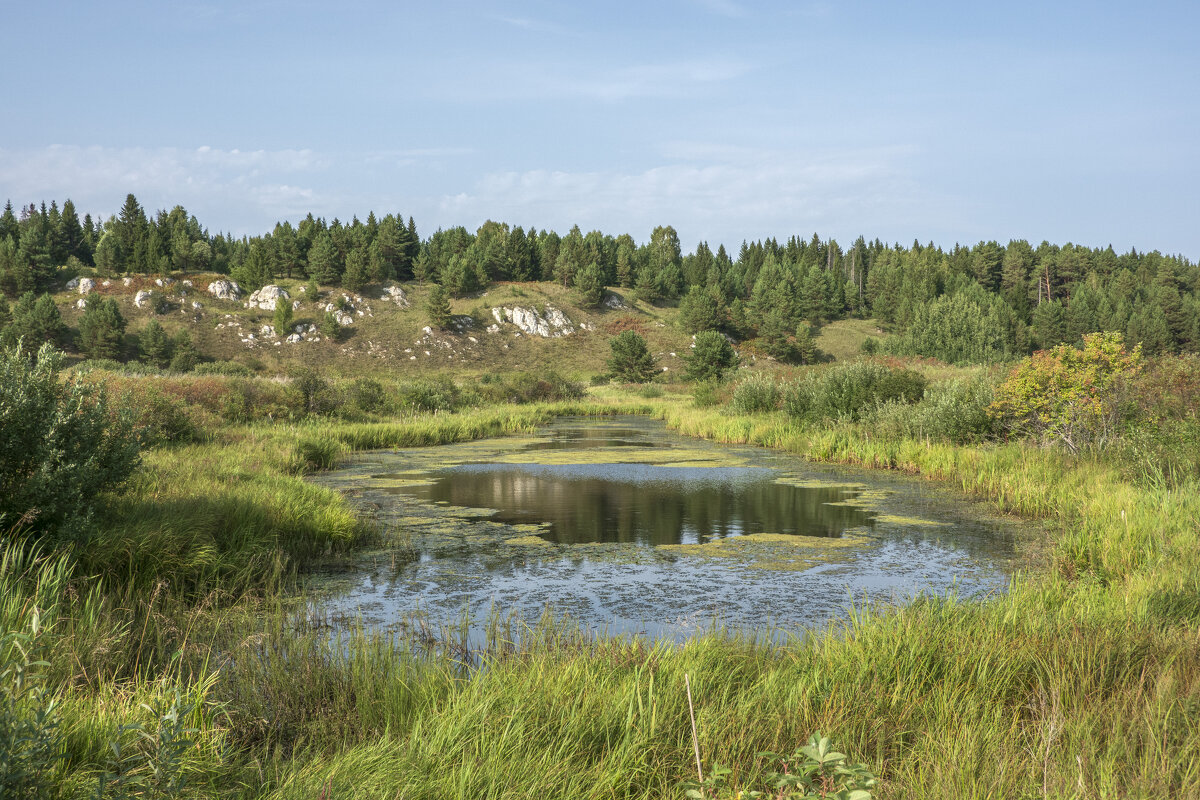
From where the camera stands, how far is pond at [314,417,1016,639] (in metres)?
7.46

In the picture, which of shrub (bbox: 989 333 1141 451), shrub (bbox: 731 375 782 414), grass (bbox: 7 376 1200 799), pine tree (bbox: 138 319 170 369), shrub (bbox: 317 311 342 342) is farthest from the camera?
shrub (bbox: 317 311 342 342)

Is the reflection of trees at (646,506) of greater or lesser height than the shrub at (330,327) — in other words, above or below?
below

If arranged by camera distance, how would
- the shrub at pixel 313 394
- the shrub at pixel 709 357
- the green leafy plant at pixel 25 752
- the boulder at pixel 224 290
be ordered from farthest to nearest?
the boulder at pixel 224 290
the shrub at pixel 709 357
the shrub at pixel 313 394
the green leafy plant at pixel 25 752

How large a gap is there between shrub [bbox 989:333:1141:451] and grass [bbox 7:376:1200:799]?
701cm

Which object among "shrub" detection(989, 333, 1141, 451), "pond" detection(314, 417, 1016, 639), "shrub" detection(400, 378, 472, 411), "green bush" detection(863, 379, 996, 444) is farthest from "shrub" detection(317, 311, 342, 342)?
"shrub" detection(989, 333, 1141, 451)

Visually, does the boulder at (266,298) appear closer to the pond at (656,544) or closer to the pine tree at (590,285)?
the pine tree at (590,285)

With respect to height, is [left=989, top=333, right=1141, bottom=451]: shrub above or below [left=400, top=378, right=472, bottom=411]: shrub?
above

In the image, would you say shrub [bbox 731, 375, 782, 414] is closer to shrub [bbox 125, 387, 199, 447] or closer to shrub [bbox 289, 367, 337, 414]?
shrub [bbox 289, 367, 337, 414]

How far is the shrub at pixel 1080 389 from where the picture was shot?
46.1 ft

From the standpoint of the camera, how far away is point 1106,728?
4078 millimetres

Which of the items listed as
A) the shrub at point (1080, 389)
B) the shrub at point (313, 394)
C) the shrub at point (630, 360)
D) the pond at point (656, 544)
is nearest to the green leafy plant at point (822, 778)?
the pond at point (656, 544)

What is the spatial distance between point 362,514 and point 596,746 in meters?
8.44

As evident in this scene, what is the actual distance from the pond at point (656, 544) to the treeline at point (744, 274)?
174 feet

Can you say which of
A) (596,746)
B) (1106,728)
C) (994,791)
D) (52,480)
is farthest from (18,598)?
(1106,728)
